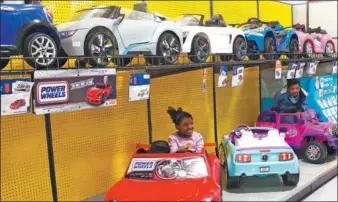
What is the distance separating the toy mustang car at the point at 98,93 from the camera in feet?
8.84

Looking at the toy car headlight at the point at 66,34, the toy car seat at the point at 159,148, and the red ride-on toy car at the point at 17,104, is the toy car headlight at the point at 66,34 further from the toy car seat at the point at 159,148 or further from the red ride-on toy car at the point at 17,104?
the toy car seat at the point at 159,148

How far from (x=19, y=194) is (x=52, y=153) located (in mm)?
474

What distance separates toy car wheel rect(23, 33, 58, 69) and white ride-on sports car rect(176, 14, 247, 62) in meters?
1.54

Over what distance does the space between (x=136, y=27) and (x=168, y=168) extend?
120 centimetres

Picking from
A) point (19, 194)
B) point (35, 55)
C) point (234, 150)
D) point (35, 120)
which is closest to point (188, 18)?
point (234, 150)

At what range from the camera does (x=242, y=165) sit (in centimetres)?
402

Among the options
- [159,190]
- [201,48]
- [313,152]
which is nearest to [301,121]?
[313,152]

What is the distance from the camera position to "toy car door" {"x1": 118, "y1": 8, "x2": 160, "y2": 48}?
10.1 feet

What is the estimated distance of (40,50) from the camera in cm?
241

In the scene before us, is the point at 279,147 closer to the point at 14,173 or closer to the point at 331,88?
the point at 14,173

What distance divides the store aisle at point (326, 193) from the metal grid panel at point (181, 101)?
1669 millimetres

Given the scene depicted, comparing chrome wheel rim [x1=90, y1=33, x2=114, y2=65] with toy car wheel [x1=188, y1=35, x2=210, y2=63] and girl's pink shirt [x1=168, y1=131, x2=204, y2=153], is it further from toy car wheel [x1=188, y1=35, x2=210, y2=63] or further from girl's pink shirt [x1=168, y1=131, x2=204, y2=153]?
girl's pink shirt [x1=168, y1=131, x2=204, y2=153]

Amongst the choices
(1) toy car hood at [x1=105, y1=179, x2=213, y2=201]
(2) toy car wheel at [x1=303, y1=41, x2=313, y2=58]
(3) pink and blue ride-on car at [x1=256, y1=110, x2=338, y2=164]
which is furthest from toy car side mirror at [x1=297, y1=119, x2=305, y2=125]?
(1) toy car hood at [x1=105, y1=179, x2=213, y2=201]

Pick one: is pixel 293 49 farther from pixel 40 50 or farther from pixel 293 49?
pixel 40 50
